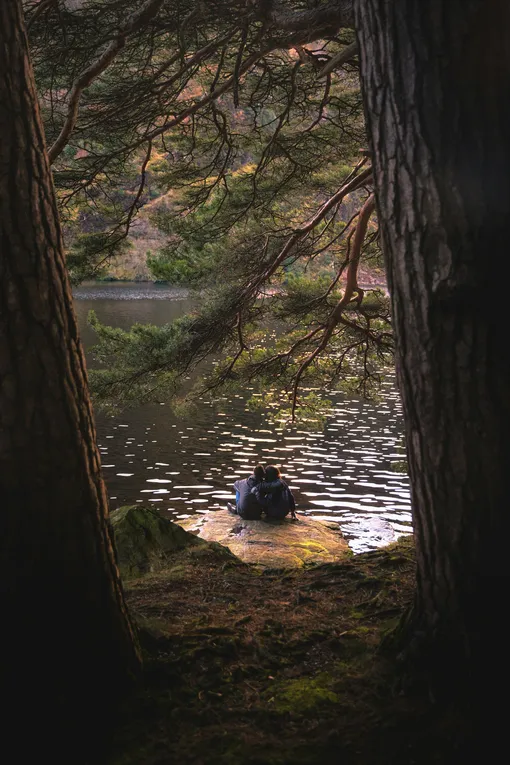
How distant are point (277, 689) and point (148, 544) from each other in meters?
→ 2.99

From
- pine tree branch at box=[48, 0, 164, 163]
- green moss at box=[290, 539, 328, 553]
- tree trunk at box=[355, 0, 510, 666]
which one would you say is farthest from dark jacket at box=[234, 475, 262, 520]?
tree trunk at box=[355, 0, 510, 666]

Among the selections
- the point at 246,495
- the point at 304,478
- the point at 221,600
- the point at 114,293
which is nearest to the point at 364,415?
the point at 304,478

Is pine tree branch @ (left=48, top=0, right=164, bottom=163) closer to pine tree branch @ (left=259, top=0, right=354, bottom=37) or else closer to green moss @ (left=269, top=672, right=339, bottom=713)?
pine tree branch @ (left=259, top=0, right=354, bottom=37)

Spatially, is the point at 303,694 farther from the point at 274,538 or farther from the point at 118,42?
the point at 274,538

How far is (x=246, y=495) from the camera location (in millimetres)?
9523

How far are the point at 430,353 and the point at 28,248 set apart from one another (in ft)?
4.22

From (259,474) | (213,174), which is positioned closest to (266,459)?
(259,474)

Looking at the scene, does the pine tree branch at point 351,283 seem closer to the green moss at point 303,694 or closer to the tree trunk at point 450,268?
the tree trunk at point 450,268

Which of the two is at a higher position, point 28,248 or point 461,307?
point 28,248

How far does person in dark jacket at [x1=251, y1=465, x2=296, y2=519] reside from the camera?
932 cm

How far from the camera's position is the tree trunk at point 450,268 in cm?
210

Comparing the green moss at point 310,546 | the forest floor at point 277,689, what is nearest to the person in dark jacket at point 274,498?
the green moss at point 310,546

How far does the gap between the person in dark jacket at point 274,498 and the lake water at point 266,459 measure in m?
0.97

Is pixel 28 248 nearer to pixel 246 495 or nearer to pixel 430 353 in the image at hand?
pixel 430 353
